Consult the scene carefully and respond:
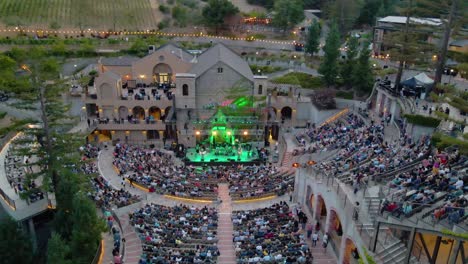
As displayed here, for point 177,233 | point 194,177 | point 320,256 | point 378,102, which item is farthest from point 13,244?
point 378,102

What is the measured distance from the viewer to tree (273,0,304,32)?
267ft

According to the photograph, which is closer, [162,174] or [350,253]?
[350,253]

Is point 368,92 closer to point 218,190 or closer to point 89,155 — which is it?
point 218,190

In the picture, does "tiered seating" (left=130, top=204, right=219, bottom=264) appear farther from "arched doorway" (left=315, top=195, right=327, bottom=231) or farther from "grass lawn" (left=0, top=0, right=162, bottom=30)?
"grass lawn" (left=0, top=0, right=162, bottom=30)

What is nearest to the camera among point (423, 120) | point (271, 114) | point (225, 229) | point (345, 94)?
point (225, 229)

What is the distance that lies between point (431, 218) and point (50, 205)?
2608 centimetres

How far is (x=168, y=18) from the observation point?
102688 millimetres

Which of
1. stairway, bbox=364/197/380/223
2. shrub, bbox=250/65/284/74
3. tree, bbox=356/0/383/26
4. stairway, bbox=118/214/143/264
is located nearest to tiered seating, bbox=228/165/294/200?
stairway, bbox=118/214/143/264

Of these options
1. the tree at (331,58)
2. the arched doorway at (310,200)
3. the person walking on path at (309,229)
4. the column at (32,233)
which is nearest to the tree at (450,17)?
the tree at (331,58)

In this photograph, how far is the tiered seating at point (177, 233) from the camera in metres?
26.6

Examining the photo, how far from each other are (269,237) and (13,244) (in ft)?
55.8

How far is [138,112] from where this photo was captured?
176 feet

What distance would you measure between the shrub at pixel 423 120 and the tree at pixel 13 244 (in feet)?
103

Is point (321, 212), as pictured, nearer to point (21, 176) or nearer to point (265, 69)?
point (21, 176)
